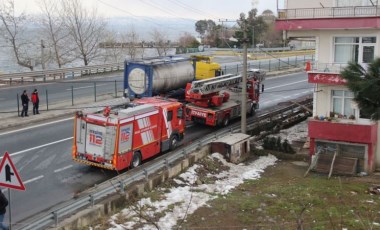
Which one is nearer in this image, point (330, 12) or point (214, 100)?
point (330, 12)

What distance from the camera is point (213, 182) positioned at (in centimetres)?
1848

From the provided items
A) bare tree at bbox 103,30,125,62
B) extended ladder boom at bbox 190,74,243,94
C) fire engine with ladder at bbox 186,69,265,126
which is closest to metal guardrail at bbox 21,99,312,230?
fire engine with ladder at bbox 186,69,265,126

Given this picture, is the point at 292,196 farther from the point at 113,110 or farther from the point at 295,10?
the point at 295,10

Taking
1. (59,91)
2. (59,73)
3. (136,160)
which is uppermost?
(59,73)

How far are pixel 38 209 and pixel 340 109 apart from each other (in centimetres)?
1491

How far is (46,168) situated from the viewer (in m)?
19.0

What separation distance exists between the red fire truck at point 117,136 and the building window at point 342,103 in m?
8.71

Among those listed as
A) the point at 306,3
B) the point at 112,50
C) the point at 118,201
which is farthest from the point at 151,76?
the point at 112,50

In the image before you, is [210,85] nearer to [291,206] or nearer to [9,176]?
[291,206]

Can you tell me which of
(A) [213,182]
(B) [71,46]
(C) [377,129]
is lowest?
(A) [213,182]

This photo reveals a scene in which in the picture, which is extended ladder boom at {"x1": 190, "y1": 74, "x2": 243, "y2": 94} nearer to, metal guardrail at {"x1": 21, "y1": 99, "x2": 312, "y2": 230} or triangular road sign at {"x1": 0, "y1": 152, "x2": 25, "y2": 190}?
metal guardrail at {"x1": 21, "y1": 99, "x2": 312, "y2": 230}

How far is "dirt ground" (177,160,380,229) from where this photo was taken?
13523mm

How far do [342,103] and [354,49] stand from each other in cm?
259

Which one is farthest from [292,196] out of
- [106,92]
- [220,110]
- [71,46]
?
[71,46]
